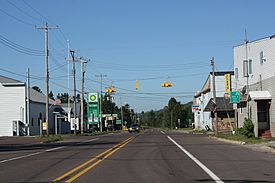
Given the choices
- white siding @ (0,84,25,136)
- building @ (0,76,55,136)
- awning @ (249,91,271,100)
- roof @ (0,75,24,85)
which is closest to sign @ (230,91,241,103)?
awning @ (249,91,271,100)

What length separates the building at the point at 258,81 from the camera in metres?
38.2

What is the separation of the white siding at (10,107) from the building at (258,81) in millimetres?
37256

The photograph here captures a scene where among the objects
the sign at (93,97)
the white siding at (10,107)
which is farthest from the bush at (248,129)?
the sign at (93,97)

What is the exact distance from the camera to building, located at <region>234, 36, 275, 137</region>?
38.2 m

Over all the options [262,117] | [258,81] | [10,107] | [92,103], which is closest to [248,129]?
[262,117]

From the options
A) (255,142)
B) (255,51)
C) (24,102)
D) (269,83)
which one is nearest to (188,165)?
(255,142)

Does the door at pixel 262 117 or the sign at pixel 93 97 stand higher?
the sign at pixel 93 97

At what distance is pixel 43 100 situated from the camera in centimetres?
8350

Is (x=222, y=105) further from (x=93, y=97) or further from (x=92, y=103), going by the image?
(x=92, y=103)

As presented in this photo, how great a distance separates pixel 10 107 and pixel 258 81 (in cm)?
4333

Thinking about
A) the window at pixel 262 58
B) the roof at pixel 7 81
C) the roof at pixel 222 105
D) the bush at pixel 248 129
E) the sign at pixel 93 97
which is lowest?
the bush at pixel 248 129

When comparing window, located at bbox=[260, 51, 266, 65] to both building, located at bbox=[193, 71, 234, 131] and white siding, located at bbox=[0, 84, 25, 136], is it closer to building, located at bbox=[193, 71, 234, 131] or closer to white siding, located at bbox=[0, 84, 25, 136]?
building, located at bbox=[193, 71, 234, 131]

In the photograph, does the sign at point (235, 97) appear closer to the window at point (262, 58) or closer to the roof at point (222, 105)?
the window at point (262, 58)

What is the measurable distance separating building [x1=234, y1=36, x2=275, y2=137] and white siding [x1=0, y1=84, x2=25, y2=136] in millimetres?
37256
